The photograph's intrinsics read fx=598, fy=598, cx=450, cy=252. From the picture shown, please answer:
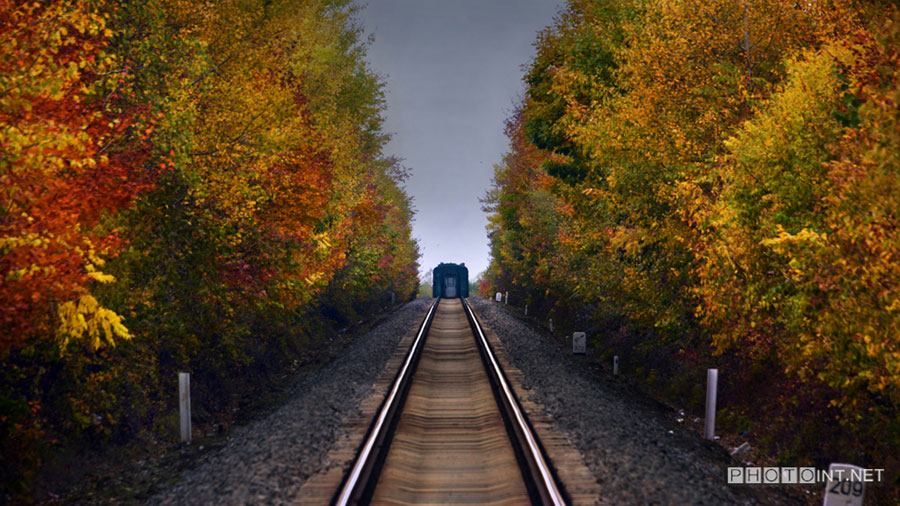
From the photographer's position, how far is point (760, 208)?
921 centimetres

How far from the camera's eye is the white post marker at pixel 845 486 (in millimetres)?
6211

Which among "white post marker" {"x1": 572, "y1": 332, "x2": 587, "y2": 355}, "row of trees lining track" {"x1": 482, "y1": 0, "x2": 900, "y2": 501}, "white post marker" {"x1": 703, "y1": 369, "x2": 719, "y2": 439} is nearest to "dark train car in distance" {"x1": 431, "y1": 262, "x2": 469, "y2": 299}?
Answer: "white post marker" {"x1": 572, "y1": 332, "x2": 587, "y2": 355}

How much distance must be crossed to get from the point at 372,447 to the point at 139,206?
5.33 m

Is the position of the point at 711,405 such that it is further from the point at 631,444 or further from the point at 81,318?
the point at 81,318

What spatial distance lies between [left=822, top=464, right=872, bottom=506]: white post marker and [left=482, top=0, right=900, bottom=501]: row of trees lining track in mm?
985

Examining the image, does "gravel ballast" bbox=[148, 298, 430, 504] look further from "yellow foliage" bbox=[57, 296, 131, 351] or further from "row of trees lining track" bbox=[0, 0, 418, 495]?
"yellow foliage" bbox=[57, 296, 131, 351]

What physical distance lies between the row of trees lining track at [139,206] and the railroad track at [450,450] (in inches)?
140

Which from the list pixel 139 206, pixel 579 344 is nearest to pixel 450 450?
pixel 139 206

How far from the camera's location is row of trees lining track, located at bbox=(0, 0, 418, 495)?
6574mm

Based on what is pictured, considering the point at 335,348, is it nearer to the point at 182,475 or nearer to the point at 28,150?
the point at 182,475

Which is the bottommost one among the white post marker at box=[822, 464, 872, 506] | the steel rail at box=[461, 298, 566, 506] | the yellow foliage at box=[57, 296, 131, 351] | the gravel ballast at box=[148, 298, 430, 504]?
the gravel ballast at box=[148, 298, 430, 504]

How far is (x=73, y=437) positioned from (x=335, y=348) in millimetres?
13436

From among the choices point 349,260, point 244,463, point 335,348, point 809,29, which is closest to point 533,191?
point 349,260

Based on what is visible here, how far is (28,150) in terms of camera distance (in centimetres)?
616
